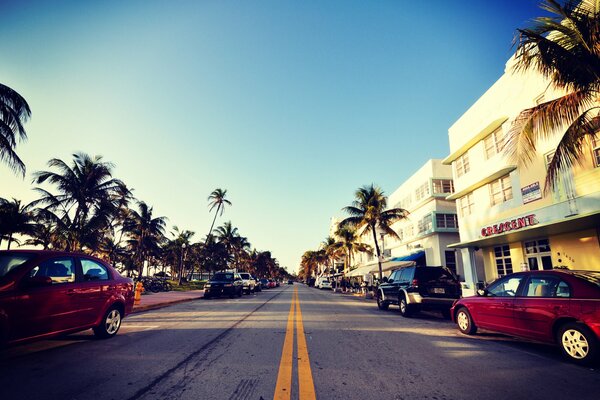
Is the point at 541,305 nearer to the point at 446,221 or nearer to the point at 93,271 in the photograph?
the point at 93,271

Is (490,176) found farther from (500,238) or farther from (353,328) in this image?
(353,328)

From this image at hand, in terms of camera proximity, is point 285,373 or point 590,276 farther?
point 590,276

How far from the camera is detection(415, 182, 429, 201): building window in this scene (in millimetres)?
29723

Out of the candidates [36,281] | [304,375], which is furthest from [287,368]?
[36,281]

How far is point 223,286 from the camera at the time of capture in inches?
765

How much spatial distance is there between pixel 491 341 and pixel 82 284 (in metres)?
8.29

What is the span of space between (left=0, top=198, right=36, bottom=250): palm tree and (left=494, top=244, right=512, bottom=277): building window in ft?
129

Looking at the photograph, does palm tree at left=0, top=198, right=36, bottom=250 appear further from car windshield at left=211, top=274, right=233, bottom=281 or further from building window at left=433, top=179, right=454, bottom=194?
building window at left=433, top=179, right=454, bottom=194

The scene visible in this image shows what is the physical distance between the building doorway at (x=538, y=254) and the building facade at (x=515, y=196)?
4cm

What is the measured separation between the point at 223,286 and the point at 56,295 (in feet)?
49.1

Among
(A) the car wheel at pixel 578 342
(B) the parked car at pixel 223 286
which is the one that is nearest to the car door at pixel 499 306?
(A) the car wheel at pixel 578 342

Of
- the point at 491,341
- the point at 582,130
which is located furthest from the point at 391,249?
the point at 491,341

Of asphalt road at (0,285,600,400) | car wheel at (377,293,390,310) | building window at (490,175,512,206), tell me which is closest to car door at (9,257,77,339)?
asphalt road at (0,285,600,400)

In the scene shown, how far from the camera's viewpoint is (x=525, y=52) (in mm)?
9000
